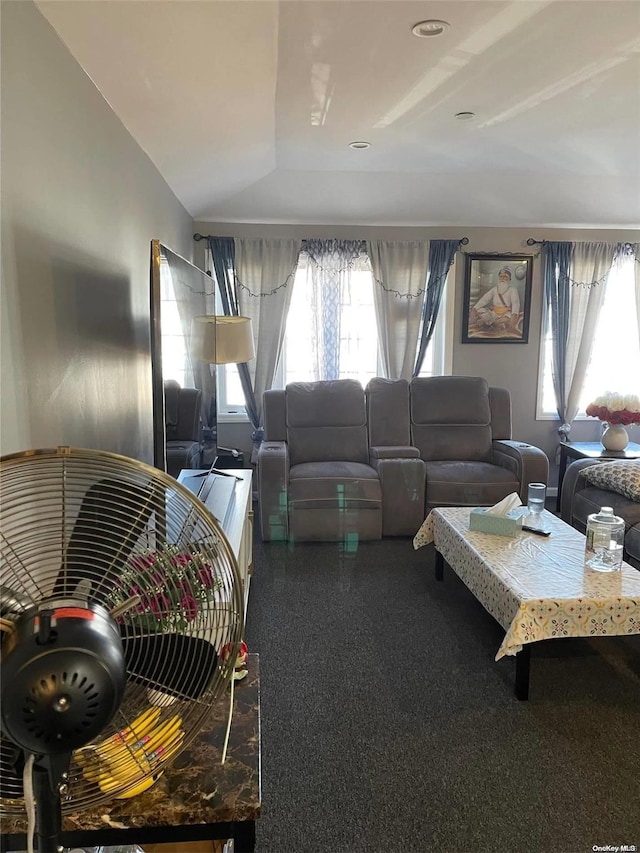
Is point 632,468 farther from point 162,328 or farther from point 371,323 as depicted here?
point 162,328

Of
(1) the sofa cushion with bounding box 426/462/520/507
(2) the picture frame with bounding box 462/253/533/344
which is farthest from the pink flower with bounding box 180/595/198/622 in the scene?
(2) the picture frame with bounding box 462/253/533/344

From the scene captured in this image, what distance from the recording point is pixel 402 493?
394cm

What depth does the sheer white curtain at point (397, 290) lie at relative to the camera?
4.76 metres

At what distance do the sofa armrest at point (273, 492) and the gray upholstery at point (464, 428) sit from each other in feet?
3.21

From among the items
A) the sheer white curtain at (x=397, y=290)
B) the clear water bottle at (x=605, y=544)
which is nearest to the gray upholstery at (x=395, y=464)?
the sheer white curtain at (x=397, y=290)

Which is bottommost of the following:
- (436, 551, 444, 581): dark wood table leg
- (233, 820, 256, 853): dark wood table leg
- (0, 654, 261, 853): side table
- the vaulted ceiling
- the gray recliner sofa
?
(436, 551, 444, 581): dark wood table leg

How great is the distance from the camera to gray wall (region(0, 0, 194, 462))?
52.0 inches

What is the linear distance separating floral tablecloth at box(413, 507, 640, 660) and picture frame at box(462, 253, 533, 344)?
7.87 ft

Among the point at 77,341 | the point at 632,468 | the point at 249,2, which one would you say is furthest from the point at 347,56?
the point at 632,468

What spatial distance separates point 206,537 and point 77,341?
1.17 metres

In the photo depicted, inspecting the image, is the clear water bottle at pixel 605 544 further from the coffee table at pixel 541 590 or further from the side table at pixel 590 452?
the side table at pixel 590 452

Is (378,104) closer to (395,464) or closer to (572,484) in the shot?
(395,464)

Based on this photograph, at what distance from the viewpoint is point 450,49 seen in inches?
95.0

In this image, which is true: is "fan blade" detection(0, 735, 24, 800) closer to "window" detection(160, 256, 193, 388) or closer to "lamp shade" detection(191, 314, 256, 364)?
"window" detection(160, 256, 193, 388)
